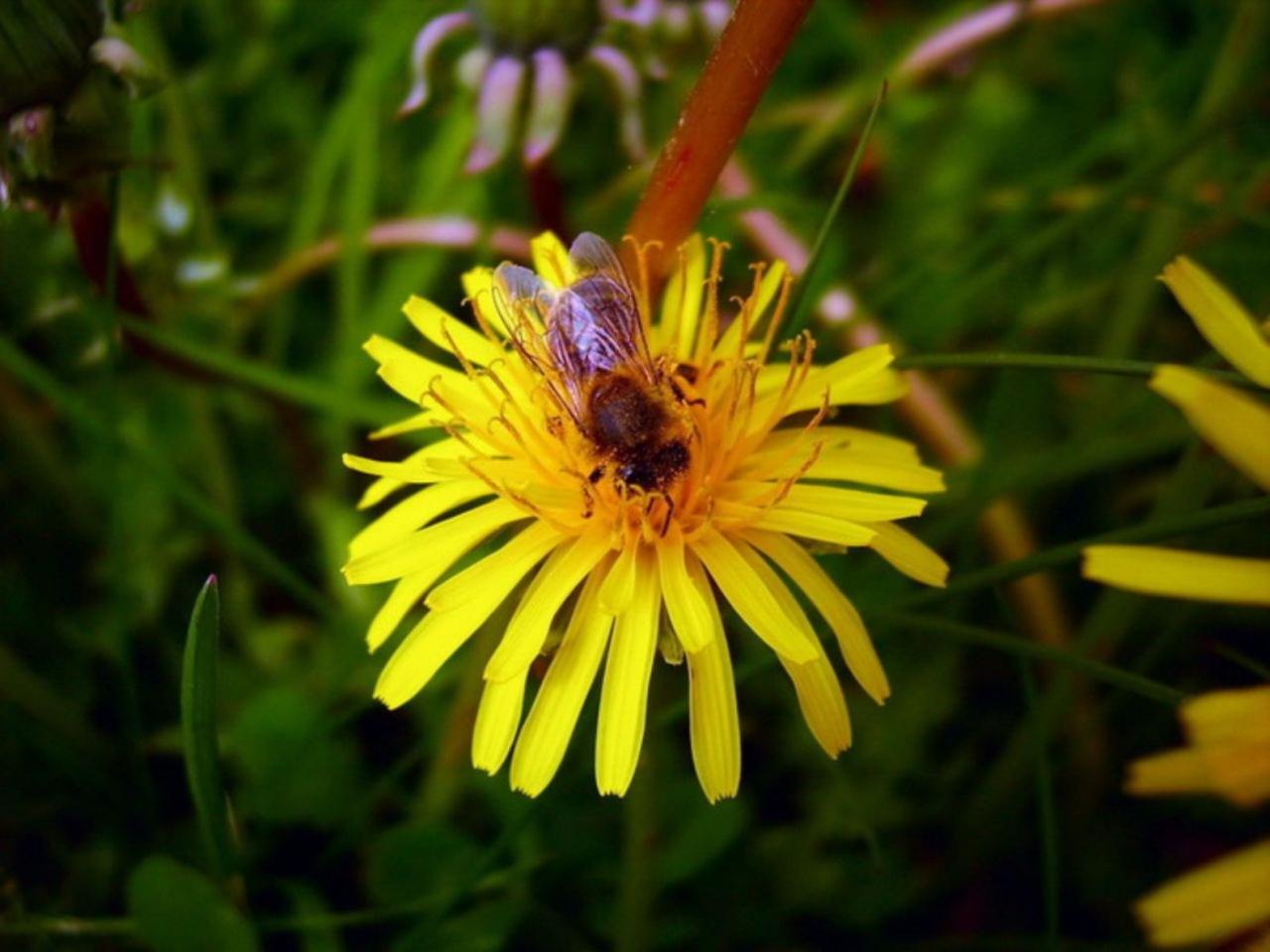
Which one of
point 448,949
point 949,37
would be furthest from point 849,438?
point 949,37

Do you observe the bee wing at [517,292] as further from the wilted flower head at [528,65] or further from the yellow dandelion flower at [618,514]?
the wilted flower head at [528,65]

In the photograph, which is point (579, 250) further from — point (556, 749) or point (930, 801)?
point (930, 801)

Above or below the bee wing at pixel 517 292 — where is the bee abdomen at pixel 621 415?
below

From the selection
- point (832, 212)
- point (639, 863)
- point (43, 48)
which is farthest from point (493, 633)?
point (43, 48)

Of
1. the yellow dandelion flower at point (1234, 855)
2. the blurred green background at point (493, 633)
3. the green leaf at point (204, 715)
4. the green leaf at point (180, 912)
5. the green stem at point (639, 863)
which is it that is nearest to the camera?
the yellow dandelion flower at point (1234, 855)

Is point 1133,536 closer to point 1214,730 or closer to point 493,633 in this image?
point 1214,730

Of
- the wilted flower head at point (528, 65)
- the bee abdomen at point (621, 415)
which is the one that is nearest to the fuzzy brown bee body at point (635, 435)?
the bee abdomen at point (621, 415)

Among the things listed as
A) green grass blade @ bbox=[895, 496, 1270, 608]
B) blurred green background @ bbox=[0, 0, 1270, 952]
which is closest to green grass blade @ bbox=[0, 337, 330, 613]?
blurred green background @ bbox=[0, 0, 1270, 952]
